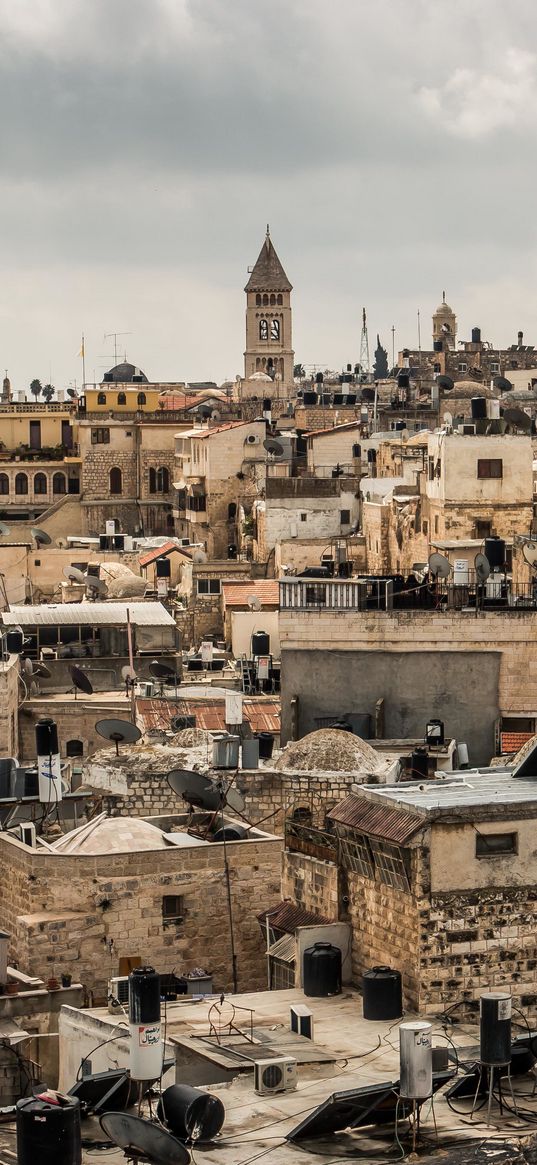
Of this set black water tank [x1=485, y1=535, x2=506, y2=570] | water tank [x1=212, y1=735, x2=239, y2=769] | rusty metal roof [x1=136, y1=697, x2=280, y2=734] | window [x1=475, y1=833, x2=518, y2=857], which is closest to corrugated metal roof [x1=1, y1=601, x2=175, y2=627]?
rusty metal roof [x1=136, y1=697, x2=280, y2=734]

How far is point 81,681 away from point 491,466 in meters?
8.91

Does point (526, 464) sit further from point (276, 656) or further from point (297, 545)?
point (297, 545)

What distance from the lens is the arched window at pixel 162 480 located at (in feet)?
247

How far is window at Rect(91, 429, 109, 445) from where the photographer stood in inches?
3007

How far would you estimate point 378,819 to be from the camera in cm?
1917

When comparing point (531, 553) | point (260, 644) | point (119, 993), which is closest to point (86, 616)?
point (260, 644)

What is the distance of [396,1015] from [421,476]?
29486mm

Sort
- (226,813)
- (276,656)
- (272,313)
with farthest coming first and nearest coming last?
(272,313), (276,656), (226,813)

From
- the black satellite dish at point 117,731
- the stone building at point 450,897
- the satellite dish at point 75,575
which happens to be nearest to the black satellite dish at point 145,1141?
the stone building at point 450,897

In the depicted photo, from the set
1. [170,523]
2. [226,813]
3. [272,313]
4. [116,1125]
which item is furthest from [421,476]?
[272,313]

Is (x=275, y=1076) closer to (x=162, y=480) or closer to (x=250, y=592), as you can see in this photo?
(x=250, y=592)

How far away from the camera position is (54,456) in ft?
257

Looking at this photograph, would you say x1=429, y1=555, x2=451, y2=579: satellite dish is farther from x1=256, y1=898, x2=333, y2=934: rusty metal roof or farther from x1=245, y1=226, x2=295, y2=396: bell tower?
x1=245, y1=226, x2=295, y2=396: bell tower

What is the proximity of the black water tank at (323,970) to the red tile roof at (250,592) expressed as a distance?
24789 millimetres
